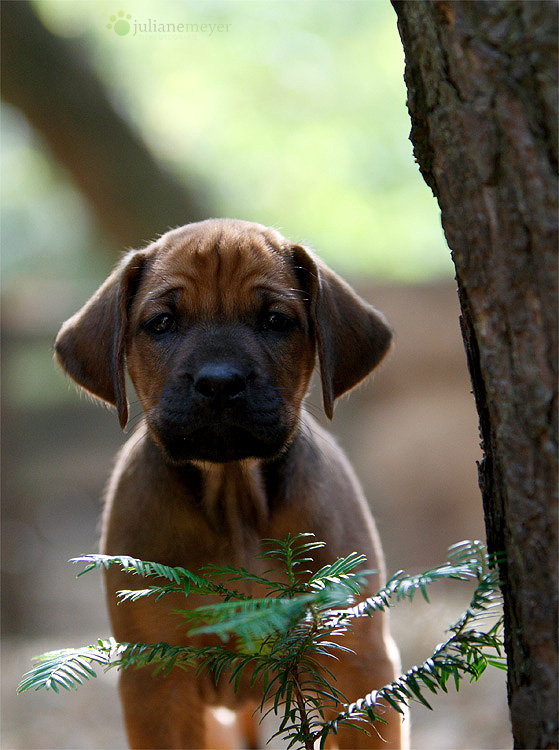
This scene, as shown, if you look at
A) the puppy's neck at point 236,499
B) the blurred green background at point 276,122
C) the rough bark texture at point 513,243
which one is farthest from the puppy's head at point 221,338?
the blurred green background at point 276,122

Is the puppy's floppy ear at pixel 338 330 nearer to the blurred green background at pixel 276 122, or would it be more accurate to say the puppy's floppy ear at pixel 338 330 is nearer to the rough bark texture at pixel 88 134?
the blurred green background at pixel 276 122

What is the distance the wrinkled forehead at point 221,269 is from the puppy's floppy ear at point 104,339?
11 cm

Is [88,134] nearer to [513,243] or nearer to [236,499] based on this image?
[236,499]

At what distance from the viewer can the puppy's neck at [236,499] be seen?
3.99m

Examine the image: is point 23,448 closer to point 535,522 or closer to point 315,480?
point 315,480

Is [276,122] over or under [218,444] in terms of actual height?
over

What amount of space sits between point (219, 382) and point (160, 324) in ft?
2.40

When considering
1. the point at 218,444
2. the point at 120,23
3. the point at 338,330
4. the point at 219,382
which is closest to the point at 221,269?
the point at 338,330

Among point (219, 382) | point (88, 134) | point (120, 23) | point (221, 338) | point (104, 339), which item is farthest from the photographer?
point (88, 134)

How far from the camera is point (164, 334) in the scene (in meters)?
3.96

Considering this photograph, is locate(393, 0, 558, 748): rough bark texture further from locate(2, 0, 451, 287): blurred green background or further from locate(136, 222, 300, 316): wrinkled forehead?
locate(2, 0, 451, 287): blurred green background

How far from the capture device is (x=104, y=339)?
4.20m

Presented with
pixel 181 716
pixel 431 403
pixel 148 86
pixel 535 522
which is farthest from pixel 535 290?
pixel 148 86

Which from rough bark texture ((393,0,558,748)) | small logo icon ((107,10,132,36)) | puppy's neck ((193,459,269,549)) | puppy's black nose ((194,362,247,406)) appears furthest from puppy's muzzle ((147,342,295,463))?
small logo icon ((107,10,132,36))
